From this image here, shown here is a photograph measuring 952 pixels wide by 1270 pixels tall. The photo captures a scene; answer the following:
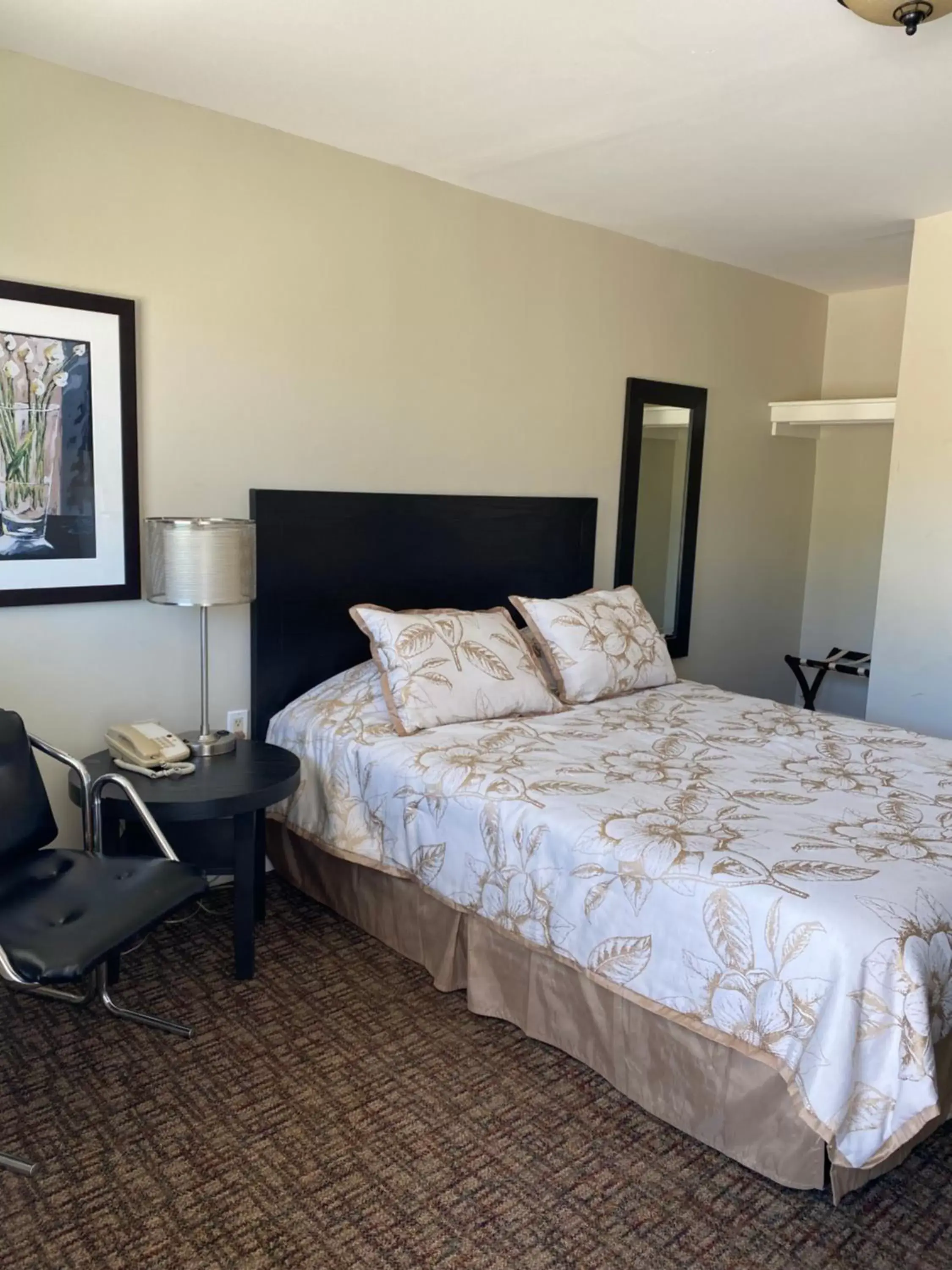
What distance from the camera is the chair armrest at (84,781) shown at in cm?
238

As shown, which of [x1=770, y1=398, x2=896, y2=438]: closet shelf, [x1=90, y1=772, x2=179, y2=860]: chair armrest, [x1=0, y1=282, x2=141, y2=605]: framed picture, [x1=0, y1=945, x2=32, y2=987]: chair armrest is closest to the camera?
[x1=0, y1=945, x2=32, y2=987]: chair armrest

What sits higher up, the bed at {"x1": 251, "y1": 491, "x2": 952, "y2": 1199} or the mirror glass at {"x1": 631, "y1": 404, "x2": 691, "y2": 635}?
the mirror glass at {"x1": 631, "y1": 404, "x2": 691, "y2": 635}

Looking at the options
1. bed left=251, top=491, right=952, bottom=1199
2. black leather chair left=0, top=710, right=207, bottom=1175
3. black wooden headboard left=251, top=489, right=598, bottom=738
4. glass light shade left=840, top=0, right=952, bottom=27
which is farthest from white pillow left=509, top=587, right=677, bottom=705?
glass light shade left=840, top=0, right=952, bottom=27

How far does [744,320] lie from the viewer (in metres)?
4.54

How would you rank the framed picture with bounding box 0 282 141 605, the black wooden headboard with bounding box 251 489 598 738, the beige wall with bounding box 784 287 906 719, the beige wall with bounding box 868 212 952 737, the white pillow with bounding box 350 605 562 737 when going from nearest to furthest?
the framed picture with bounding box 0 282 141 605 < the white pillow with bounding box 350 605 562 737 < the black wooden headboard with bounding box 251 489 598 738 < the beige wall with bounding box 868 212 952 737 < the beige wall with bounding box 784 287 906 719

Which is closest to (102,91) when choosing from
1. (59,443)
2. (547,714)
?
(59,443)

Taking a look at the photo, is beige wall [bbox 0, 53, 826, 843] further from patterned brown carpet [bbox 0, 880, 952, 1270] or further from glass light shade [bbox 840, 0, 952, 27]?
glass light shade [bbox 840, 0, 952, 27]

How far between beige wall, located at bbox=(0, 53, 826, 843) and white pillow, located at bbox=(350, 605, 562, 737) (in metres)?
0.42

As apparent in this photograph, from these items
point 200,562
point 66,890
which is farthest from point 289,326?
point 66,890

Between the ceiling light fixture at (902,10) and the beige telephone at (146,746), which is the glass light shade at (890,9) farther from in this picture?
the beige telephone at (146,746)

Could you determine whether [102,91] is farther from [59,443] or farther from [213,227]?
[59,443]

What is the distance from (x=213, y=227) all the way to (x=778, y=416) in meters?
2.96

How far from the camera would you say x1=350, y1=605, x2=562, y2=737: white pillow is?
289cm

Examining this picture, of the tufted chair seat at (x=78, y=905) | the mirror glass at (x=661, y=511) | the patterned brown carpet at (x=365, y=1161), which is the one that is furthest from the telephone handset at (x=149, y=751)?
the mirror glass at (x=661, y=511)
